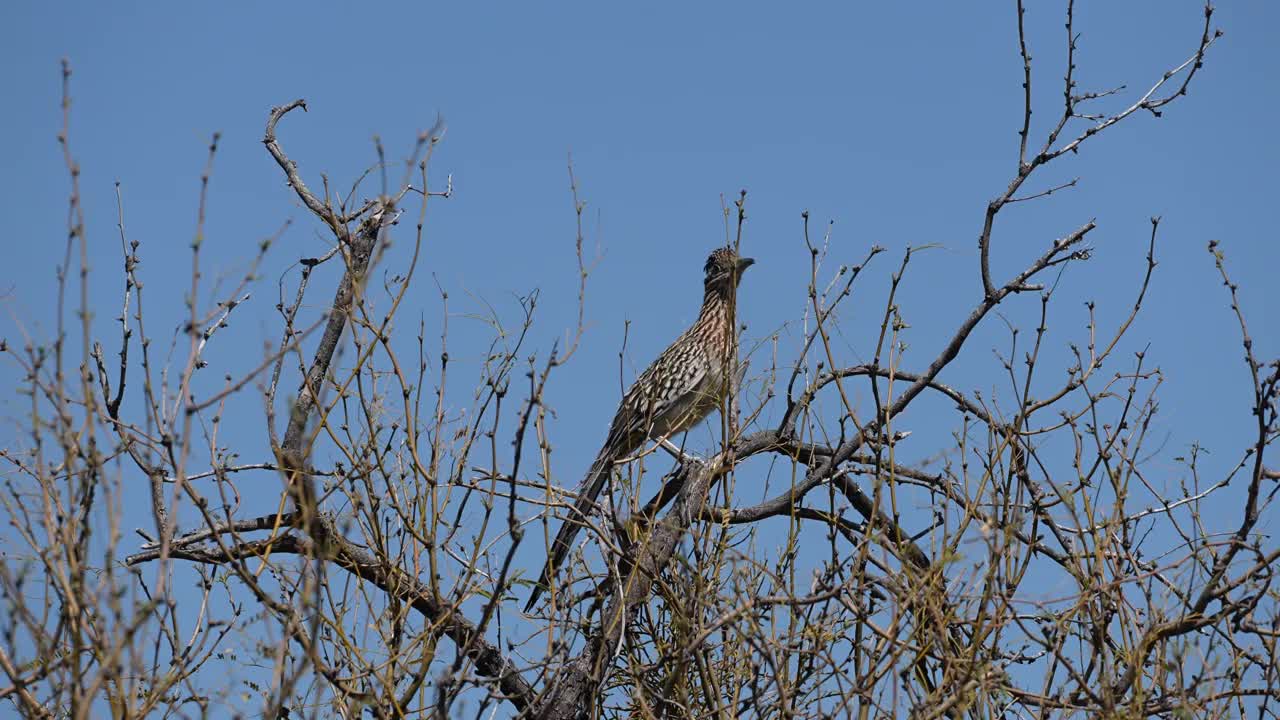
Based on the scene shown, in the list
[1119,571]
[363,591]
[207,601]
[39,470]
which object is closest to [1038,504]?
[1119,571]

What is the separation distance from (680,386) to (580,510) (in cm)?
225

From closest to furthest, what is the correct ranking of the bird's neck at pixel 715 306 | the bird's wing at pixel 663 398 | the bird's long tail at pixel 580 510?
the bird's long tail at pixel 580 510 < the bird's wing at pixel 663 398 < the bird's neck at pixel 715 306

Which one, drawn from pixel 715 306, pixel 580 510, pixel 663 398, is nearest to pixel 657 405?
pixel 663 398

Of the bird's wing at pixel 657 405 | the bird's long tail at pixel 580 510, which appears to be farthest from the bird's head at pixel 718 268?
the bird's long tail at pixel 580 510

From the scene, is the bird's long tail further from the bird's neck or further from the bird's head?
the bird's head

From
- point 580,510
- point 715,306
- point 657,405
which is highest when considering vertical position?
point 715,306

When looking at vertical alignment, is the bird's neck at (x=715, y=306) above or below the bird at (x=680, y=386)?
above

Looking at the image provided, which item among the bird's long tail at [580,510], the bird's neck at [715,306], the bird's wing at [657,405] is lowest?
the bird's long tail at [580,510]

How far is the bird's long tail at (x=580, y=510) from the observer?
547 centimetres

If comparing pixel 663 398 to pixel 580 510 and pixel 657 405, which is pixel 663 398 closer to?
pixel 657 405

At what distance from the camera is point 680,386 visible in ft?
25.9

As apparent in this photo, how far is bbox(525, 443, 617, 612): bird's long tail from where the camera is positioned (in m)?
5.47

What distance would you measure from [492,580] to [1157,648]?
2.19m

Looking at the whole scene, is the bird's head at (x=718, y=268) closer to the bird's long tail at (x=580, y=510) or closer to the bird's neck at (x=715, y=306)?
the bird's neck at (x=715, y=306)
